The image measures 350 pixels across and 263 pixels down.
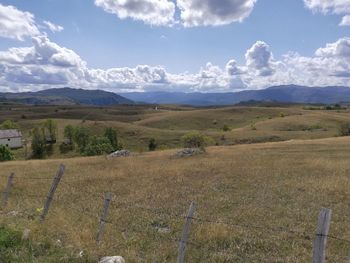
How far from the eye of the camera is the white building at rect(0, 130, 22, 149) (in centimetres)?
13881

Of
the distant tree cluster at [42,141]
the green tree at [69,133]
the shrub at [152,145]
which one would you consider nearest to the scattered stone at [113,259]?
the shrub at [152,145]

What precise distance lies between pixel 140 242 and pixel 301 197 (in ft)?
31.9

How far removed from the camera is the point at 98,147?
10462 centimetres

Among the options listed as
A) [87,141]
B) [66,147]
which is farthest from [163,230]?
[66,147]

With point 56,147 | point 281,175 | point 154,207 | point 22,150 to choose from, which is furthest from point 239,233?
point 22,150

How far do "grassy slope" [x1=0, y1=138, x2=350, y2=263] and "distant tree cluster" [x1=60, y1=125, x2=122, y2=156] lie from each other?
77.3m

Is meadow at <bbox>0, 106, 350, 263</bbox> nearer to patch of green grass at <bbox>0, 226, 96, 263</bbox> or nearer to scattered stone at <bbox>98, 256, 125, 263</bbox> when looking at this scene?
patch of green grass at <bbox>0, 226, 96, 263</bbox>

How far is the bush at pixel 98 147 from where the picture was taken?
10281 cm

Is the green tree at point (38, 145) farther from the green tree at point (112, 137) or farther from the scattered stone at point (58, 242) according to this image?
the scattered stone at point (58, 242)

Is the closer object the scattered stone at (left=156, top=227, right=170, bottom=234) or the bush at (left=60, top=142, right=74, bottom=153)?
the scattered stone at (left=156, top=227, right=170, bottom=234)

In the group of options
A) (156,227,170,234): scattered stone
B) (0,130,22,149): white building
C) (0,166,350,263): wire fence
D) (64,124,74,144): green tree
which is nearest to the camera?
(0,166,350,263): wire fence

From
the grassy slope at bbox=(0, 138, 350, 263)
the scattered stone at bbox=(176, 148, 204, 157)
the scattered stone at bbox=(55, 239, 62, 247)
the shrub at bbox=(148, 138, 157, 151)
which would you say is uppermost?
the scattered stone at bbox=(55, 239, 62, 247)

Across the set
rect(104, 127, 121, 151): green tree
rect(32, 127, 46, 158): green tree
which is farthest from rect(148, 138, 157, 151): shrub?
rect(32, 127, 46, 158): green tree

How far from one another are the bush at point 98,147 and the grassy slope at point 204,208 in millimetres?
71777
